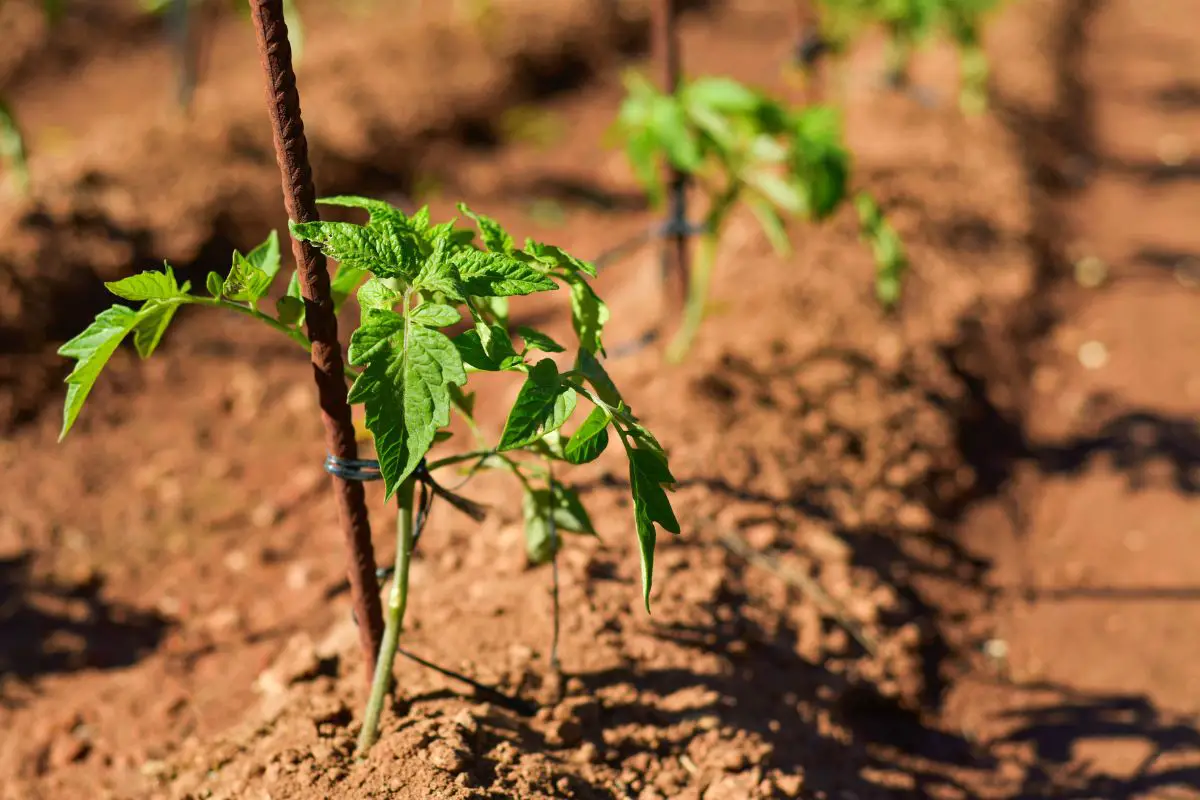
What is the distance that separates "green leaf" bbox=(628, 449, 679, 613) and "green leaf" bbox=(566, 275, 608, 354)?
0.25 m

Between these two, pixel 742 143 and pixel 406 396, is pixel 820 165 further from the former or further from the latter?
pixel 406 396

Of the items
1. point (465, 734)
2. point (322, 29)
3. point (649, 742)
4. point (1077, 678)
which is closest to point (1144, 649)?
point (1077, 678)

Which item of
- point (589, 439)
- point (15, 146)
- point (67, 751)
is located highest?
point (15, 146)

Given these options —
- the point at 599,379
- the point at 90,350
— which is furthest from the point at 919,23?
the point at 90,350

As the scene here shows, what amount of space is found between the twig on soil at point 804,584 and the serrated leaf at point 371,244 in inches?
48.7

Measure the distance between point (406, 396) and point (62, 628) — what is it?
1703 mm

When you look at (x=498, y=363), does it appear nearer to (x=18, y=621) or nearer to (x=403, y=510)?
(x=403, y=510)

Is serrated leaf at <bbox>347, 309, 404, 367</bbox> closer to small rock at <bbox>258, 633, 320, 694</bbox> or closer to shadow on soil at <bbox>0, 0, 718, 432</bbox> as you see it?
small rock at <bbox>258, 633, 320, 694</bbox>

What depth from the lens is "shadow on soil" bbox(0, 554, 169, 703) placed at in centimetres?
249

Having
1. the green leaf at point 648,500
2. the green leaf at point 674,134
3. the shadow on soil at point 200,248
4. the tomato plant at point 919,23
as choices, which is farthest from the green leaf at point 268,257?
the tomato plant at point 919,23

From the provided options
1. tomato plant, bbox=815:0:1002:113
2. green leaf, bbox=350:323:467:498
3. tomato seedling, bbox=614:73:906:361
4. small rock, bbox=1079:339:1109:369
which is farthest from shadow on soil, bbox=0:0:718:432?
green leaf, bbox=350:323:467:498

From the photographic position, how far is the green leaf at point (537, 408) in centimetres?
139

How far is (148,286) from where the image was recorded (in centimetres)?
144

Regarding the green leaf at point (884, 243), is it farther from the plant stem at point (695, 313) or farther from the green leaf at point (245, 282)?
the green leaf at point (245, 282)
